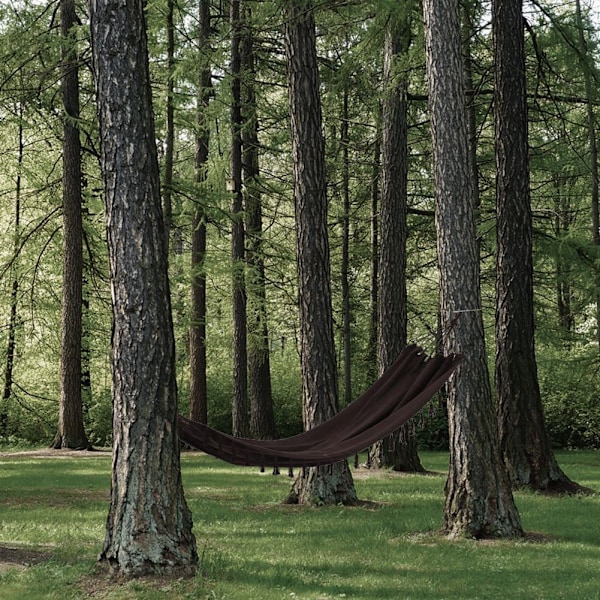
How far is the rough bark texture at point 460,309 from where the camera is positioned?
626 centimetres

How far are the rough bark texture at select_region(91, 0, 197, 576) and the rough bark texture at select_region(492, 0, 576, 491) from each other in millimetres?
4673

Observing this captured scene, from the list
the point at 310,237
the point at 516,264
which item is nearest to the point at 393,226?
the point at 516,264

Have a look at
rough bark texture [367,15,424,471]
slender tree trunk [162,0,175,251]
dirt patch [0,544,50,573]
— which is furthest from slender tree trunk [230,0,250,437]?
dirt patch [0,544,50,573]

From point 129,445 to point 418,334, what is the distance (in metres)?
16.6

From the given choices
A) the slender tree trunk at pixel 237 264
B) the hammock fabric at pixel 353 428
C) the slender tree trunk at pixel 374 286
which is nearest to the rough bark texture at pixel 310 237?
the hammock fabric at pixel 353 428

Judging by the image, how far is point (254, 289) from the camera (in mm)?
13930

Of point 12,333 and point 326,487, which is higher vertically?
point 12,333

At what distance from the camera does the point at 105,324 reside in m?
18.4

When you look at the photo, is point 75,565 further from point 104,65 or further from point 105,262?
point 105,262

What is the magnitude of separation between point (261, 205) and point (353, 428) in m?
9.77

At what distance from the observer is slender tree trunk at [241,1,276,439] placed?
44.6 ft

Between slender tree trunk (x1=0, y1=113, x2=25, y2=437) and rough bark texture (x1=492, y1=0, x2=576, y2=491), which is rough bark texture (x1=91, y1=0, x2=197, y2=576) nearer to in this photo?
rough bark texture (x1=492, y1=0, x2=576, y2=491)

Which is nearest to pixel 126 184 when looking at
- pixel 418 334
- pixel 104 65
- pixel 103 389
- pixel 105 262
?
pixel 104 65

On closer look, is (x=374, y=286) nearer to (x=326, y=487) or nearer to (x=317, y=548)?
(x=326, y=487)
